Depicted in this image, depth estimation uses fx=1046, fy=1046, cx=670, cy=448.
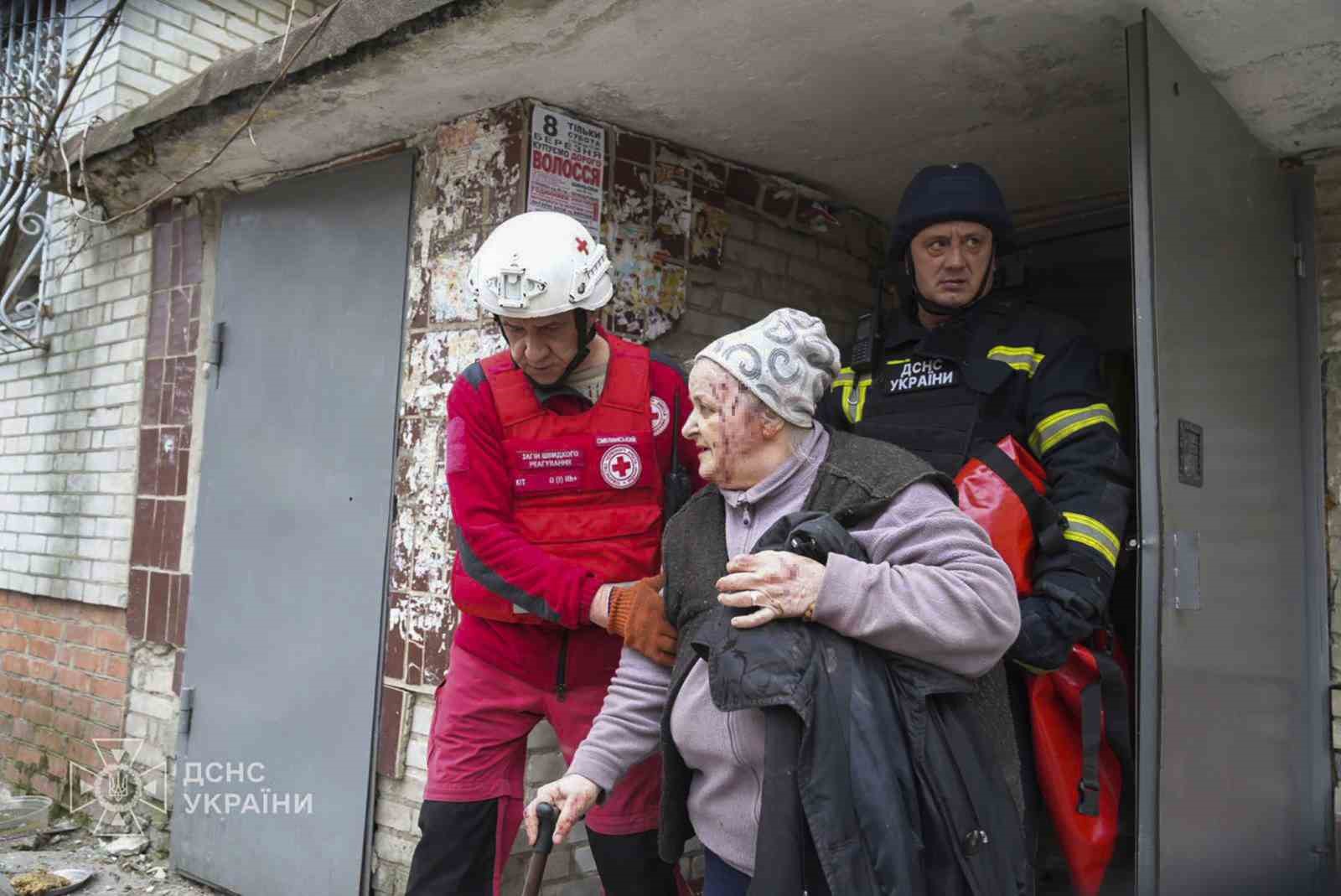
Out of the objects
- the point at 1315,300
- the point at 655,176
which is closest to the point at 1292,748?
the point at 1315,300

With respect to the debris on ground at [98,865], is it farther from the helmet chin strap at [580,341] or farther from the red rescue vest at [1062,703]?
the red rescue vest at [1062,703]

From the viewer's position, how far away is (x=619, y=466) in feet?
8.21

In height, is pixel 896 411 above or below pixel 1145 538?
above

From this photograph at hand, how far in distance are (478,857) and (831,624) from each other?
138cm

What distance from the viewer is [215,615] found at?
13.0 ft

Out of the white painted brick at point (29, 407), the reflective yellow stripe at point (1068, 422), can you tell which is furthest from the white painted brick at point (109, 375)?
the reflective yellow stripe at point (1068, 422)

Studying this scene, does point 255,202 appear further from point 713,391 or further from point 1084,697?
point 1084,697

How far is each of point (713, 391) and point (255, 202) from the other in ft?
9.57

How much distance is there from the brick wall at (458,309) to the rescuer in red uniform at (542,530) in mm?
529

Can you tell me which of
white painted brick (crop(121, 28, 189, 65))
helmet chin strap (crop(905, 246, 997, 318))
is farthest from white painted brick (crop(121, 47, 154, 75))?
helmet chin strap (crop(905, 246, 997, 318))

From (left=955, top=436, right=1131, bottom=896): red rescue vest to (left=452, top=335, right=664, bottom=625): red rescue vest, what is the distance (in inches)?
29.7

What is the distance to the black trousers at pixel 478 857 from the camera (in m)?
2.42

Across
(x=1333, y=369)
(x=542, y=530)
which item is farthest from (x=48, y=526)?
(x=1333, y=369)

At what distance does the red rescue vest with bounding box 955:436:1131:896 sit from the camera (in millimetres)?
2164
